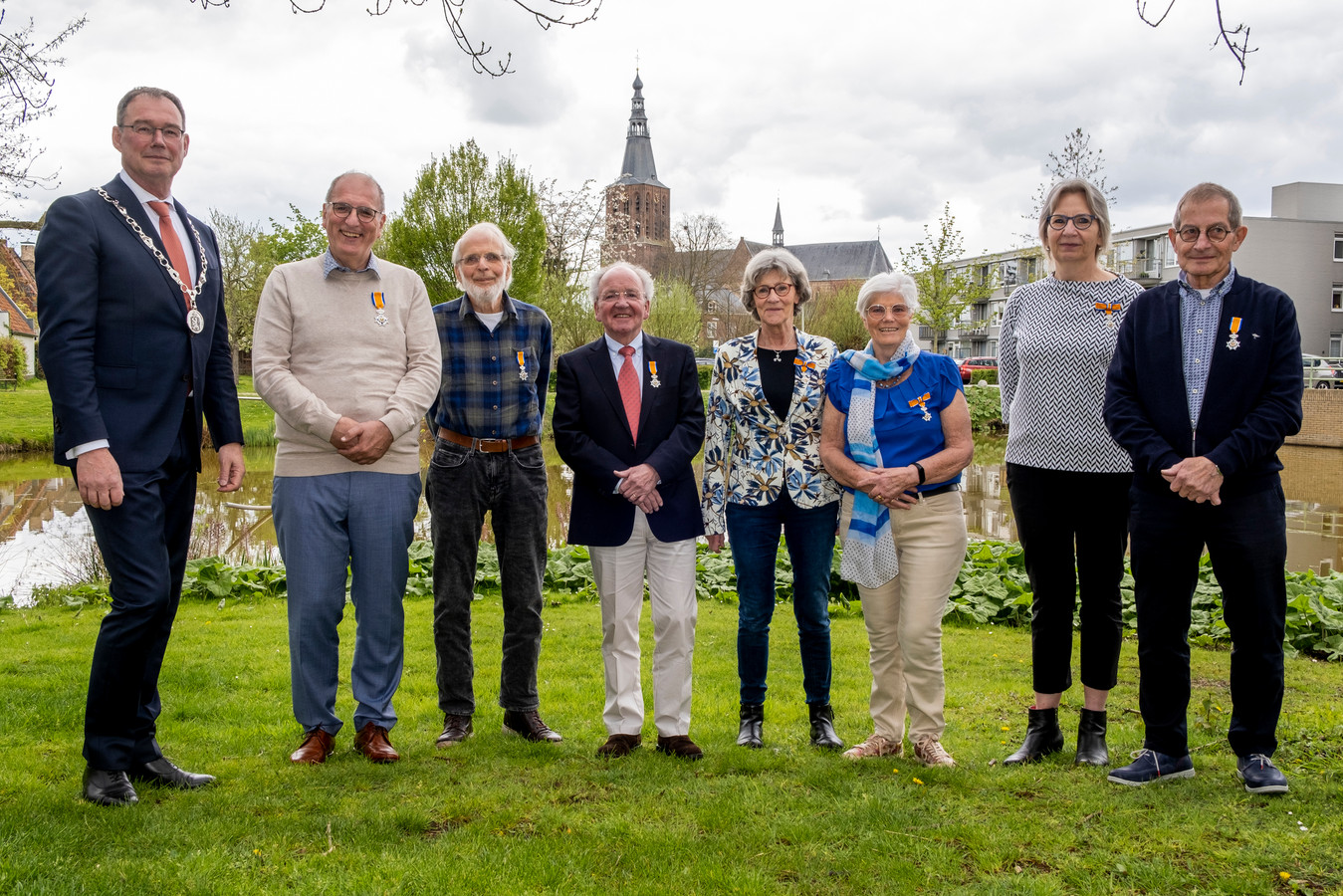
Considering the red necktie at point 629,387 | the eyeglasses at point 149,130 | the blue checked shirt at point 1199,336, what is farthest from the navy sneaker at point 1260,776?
the eyeglasses at point 149,130

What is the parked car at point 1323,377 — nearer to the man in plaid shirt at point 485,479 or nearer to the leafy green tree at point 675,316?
the leafy green tree at point 675,316

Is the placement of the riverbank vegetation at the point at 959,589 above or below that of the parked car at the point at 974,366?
below

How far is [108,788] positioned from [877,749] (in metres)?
3.07

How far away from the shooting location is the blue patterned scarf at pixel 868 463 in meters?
4.18

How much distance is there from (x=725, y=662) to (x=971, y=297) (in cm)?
3318

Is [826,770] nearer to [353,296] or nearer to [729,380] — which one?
[729,380]

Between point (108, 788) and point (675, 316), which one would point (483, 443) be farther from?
point (675, 316)

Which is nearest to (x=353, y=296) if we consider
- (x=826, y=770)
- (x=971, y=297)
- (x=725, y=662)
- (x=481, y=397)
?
(x=481, y=397)

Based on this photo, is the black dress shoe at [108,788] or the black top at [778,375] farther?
the black top at [778,375]

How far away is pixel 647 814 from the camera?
11.4ft

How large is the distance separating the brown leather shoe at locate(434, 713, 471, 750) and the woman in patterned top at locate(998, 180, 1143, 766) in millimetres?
2478

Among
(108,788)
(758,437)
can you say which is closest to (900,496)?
(758,437)

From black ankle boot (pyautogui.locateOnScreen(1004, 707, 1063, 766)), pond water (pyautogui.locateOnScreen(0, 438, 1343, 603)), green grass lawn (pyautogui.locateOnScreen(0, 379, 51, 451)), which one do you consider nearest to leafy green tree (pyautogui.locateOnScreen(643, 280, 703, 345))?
pond water (pyautogui.locateOnScreen(0, 438, 1343, 603))

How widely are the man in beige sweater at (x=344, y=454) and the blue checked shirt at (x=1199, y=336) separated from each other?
315 centimetres
